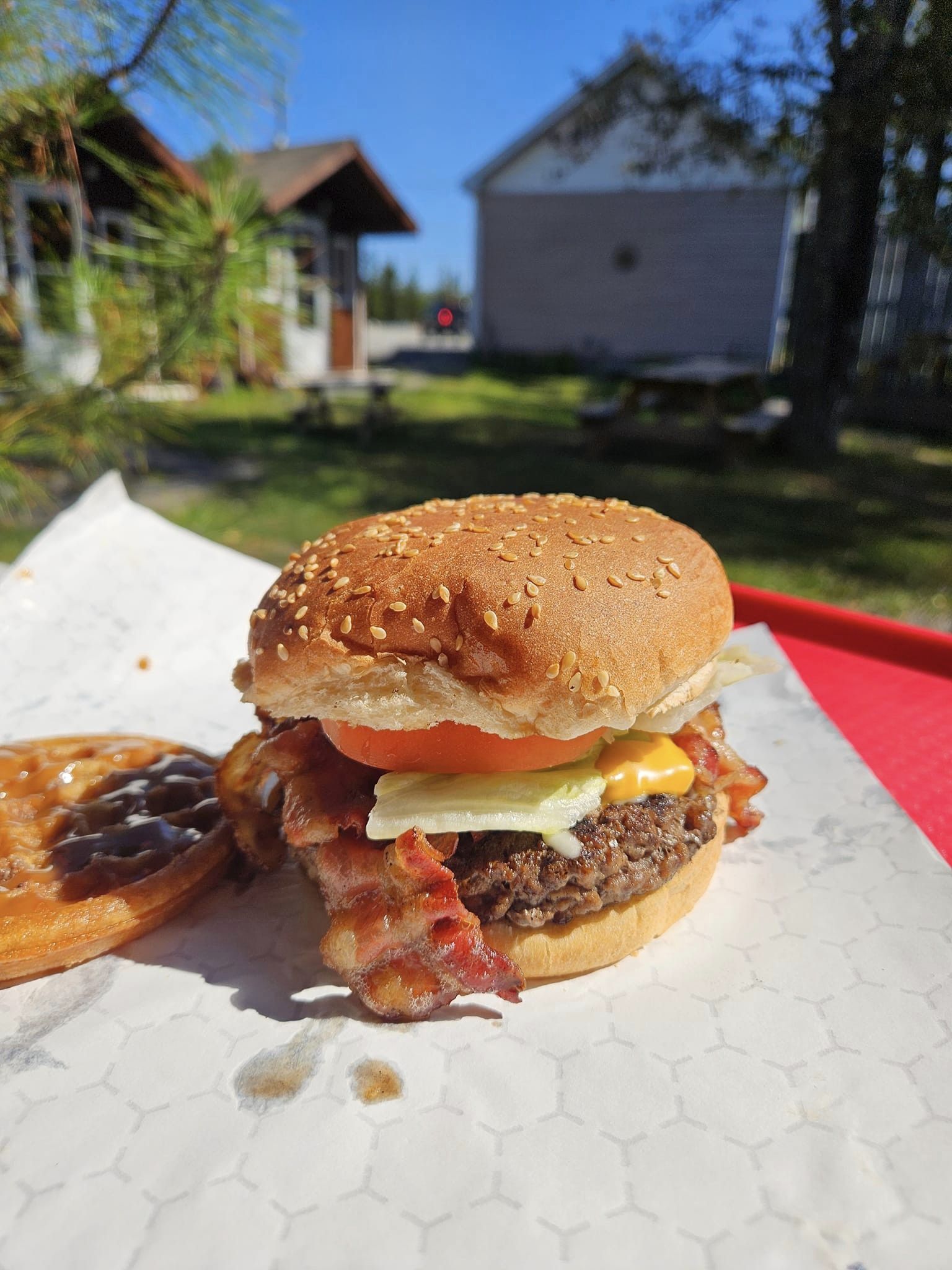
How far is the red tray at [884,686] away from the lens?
2.21 meters

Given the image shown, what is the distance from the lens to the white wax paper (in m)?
1.17

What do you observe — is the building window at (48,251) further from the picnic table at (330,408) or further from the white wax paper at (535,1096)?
the picnic table at (330,408)

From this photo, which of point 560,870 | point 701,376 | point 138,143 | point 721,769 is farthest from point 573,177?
point 560,870

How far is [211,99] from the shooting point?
196 centimetres

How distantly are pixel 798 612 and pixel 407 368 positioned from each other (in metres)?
20.5

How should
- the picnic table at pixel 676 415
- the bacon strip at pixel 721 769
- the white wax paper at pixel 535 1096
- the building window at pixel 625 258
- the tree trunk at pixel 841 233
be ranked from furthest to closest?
the building window at pixel 625 258 < the picnic table at pixel 676 415 < the tree trunk at pixel 841 233 < the bacon strip at pixel 721 769 < the white wax paper at pixel 535 1096

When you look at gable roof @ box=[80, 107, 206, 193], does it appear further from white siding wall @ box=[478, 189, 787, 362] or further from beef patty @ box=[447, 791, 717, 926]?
white siding wall @ box=[478, 189, 787, 362]

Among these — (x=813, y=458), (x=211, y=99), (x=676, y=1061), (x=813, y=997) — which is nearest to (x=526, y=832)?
(x=676, y=1061)

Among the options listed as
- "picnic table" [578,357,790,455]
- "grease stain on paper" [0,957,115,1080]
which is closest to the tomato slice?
"grease stain on paper" [0,957,115,1080]

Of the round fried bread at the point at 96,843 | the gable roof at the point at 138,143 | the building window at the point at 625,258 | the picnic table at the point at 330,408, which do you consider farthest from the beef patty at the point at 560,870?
the building window at the point at 625,258

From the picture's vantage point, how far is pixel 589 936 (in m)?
1.67

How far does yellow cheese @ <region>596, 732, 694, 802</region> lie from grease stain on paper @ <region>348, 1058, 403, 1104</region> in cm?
66

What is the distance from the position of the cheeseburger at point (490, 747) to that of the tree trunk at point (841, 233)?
1627 millimetres

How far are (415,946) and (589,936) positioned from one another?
1.17 feet
